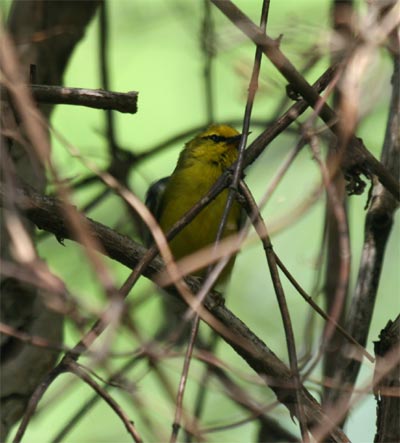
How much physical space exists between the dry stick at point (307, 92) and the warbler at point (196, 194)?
1.35m

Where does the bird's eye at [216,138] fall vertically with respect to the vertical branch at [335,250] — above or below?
above

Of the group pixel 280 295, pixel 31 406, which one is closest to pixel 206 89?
pixel 280 295

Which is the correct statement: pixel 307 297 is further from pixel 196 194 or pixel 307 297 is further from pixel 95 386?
pixel 196 194

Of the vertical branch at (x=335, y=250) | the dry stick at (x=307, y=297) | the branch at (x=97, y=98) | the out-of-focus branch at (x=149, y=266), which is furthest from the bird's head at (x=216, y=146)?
the dry stick at (x=307, y=297)

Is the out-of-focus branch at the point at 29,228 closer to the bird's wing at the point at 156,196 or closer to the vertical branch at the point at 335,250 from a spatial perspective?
the bird's wing at the point at 156,196

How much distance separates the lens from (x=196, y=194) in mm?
4426

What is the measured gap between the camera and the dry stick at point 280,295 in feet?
7.08

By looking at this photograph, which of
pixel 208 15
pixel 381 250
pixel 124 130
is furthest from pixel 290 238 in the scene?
pixel 381 250

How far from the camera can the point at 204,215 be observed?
166 inches

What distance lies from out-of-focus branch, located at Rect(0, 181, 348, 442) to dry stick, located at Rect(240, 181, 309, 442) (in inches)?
12.7

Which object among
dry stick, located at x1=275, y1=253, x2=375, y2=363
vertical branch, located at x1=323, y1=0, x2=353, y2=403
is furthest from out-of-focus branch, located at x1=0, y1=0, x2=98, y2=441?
dry stick, located at x1=275, y1=253, x2=375, y2=363

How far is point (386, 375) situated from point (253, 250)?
11.9 ft

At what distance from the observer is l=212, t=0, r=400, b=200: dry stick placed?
2363 mm

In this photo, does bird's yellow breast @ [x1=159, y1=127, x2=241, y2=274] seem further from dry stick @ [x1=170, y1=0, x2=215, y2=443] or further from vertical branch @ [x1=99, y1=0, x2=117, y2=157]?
vertical branch @ [x1=99, y1=0, x2=117, y2=157]
